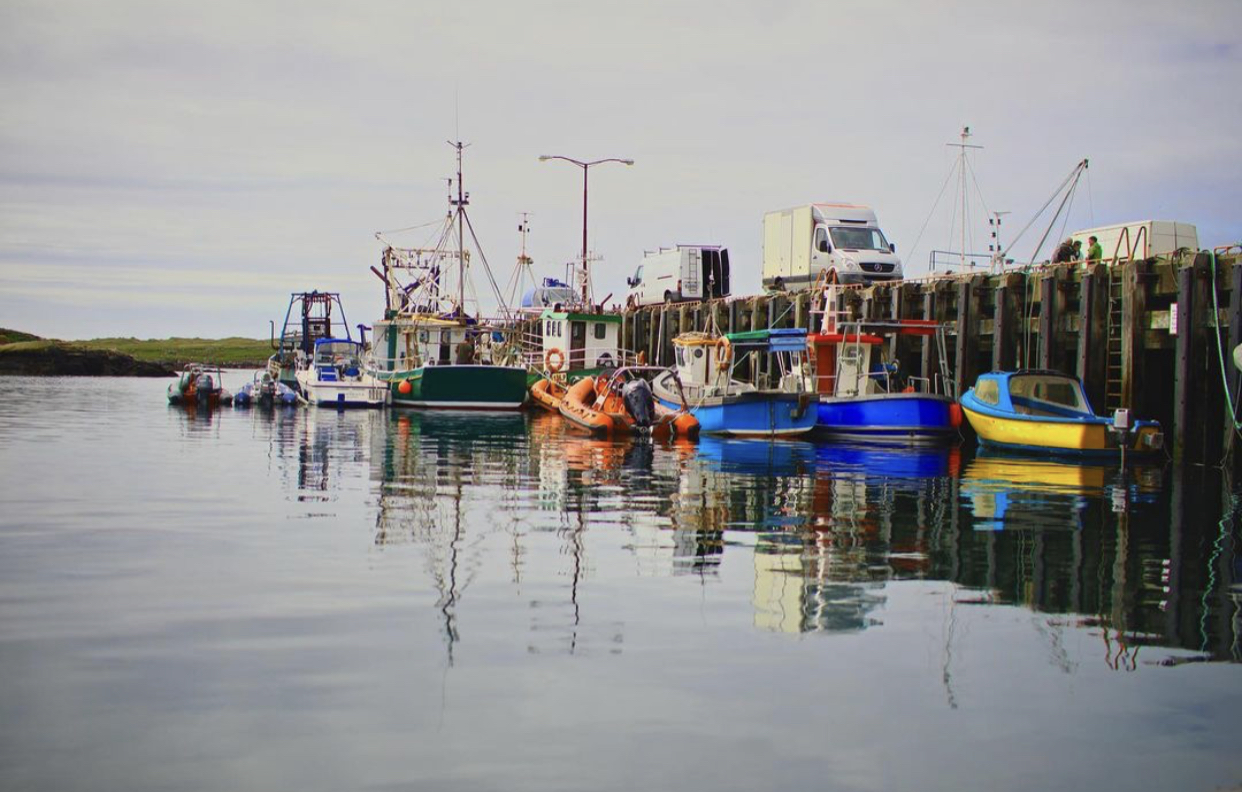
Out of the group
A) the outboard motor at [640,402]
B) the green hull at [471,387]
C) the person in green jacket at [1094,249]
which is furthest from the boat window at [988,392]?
the green hull at [471,387]

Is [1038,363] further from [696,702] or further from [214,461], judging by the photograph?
[696,702]

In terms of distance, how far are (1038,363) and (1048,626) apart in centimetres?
2215

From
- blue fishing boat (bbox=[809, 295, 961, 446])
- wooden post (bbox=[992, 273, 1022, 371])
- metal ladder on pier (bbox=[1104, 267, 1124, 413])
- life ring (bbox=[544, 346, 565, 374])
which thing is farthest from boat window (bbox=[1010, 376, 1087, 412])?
life ring (bbox=[544, 346, 565, 374])

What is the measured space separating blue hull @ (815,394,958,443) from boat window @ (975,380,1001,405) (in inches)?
49.0

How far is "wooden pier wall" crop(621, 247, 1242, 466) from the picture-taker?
25391 mm

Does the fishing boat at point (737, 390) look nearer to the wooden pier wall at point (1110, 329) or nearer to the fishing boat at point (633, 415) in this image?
the fishing boat at point (633, 415)

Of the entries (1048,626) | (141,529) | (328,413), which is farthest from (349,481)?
(328,413)

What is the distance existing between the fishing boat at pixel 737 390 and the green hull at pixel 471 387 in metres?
11.4

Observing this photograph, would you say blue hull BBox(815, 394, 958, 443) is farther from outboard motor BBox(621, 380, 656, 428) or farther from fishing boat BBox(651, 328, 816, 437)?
outboard motor BBox(621, 380, 656, 428)

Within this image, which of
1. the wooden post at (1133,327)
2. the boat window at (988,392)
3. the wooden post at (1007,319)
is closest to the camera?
the wooden post at (1133,327)

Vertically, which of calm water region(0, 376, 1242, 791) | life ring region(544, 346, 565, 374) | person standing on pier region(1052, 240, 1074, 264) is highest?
person standing on pier region(1052, 240, 1074, 264)

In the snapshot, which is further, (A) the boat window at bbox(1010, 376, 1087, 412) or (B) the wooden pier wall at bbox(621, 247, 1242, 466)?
(A) the boat window at bbox(1010, 376, 1087, 412)

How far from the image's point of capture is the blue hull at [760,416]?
32.4 m

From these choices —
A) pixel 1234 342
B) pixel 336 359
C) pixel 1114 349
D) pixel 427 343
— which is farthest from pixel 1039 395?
pixel 336 359
